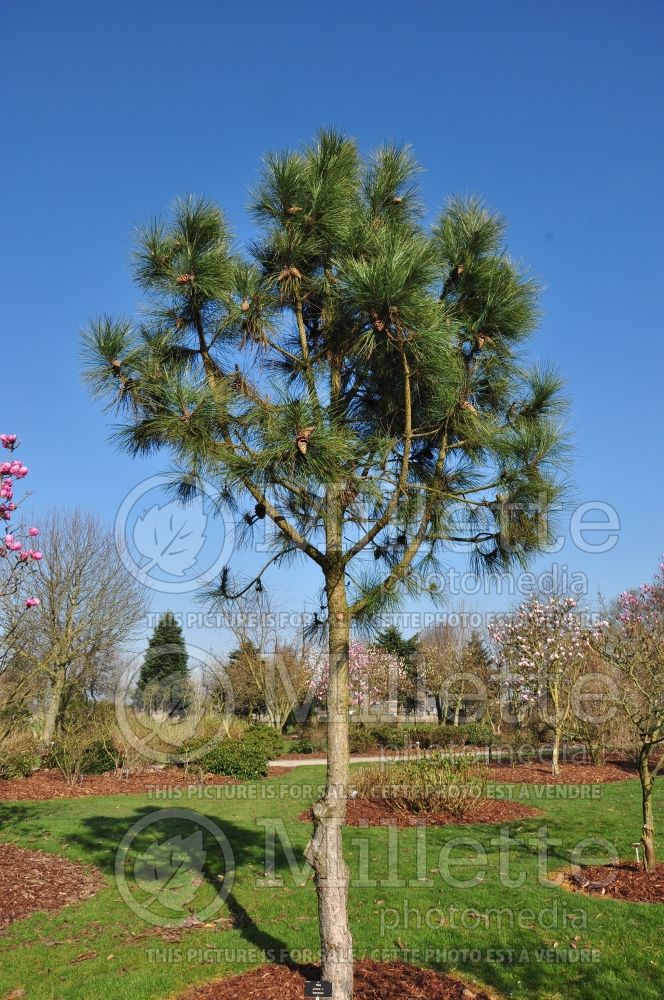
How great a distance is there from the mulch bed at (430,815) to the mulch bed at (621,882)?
2985 mm

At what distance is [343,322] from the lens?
4.32 metres

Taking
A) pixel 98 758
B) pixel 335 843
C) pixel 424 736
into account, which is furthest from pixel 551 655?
pixel 335 843

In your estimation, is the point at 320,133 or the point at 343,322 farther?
the point at 320,133

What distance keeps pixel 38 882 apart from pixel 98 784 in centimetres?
833

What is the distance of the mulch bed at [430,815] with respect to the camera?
955 centimetres

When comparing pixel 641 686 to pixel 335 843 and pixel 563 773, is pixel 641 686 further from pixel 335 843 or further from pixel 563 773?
pixel 563 773

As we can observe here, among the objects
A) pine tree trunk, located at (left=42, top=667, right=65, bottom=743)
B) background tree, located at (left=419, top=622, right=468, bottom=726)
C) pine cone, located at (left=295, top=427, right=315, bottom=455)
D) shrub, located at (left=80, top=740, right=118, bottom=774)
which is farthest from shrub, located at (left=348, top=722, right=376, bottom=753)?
pine cone, located at (left=295, top=427, right=315, bottom=455)

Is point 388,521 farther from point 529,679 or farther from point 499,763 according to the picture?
point 499,763

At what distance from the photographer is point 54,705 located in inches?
710

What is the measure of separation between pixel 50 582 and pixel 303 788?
943 centimetres

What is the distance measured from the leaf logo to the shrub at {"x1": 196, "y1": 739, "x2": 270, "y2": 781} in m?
6.78

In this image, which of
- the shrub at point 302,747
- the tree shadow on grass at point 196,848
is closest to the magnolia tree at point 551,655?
the shrub at point 302,747

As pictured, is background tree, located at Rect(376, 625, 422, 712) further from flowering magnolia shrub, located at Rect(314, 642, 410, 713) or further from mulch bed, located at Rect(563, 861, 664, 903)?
mulch bed, located at Rect(563, 861, 664, 903)

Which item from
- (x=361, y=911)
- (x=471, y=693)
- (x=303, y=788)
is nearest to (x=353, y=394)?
(x=361, y=911)
